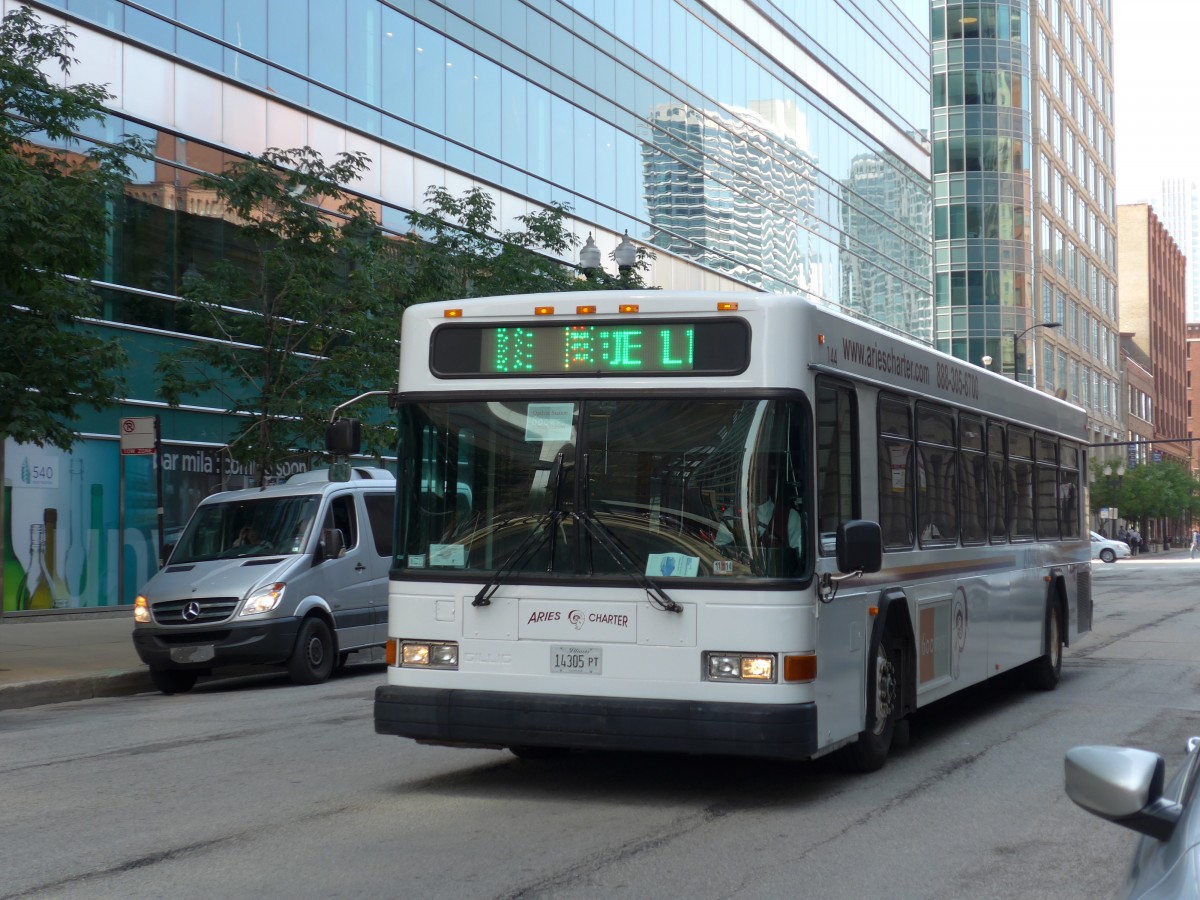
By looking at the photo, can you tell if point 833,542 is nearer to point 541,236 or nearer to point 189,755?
point 189,755

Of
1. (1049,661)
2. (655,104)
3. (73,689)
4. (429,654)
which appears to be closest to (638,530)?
(429,654)

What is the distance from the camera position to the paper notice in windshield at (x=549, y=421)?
867 centimetres

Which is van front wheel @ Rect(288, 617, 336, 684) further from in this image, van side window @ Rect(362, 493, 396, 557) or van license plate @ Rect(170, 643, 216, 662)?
van side window @ Rect(362, 493, 396, 557)

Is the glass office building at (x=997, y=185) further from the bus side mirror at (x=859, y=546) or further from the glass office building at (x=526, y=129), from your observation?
the bus side mirror at (x=859, y=546)

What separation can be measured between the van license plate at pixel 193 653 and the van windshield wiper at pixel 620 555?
26.0 feet

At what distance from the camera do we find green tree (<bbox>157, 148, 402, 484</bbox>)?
2088cm

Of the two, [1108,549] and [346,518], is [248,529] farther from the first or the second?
[1108,549]

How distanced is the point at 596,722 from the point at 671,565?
2.98 feet

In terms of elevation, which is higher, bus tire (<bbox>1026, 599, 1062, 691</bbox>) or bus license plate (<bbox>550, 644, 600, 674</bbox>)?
bus license plate (<bbox>550, 644, 600, 674</bbox>)

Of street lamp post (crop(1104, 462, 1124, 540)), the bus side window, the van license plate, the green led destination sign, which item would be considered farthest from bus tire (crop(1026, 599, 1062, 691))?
street lamp post (crop(1104, 462, 1124, 540))

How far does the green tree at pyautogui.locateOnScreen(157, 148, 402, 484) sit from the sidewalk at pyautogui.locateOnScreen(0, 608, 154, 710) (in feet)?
10.1

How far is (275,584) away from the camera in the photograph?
15719mm

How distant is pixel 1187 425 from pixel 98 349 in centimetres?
16254

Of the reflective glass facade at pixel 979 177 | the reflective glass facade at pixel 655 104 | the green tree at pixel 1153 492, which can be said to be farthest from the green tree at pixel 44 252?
the green tree at pixel 1153 492
